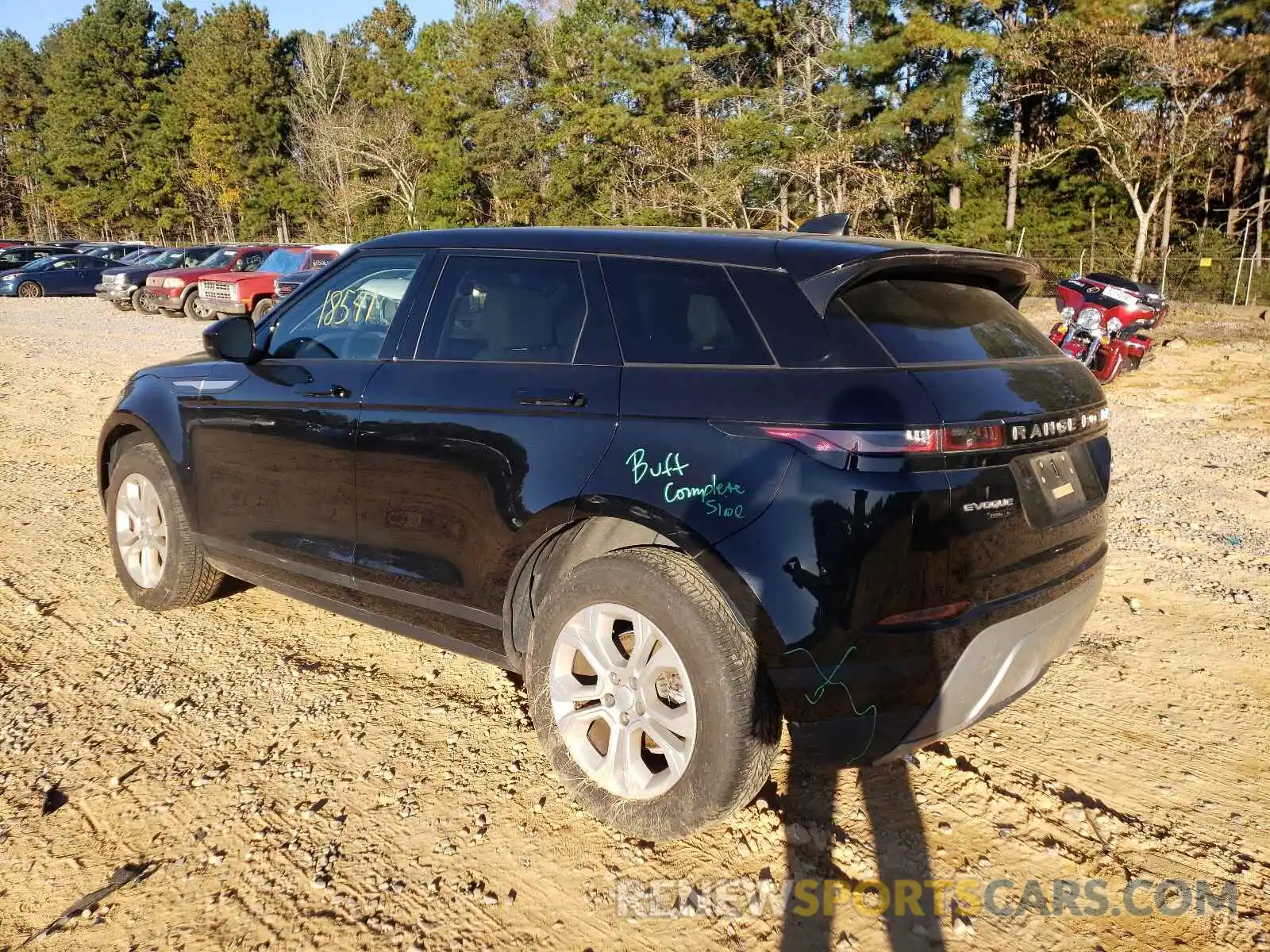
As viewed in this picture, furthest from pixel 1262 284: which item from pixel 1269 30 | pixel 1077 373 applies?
pixel 1077 373

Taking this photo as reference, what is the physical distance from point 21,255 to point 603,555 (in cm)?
3811

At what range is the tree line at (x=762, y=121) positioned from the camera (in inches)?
936

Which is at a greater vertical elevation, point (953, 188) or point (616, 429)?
point (953, 188)

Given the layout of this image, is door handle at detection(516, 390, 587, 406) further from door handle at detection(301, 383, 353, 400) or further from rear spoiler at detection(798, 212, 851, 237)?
rear spoiler at detection(798, 212, 851, 237)

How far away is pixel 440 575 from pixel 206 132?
61783 mm

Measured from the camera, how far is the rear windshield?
259cm

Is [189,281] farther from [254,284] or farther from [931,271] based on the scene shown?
[931,271]

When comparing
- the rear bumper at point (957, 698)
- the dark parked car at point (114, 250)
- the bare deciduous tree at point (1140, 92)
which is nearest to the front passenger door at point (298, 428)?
the rear bumper at point (957, 698)

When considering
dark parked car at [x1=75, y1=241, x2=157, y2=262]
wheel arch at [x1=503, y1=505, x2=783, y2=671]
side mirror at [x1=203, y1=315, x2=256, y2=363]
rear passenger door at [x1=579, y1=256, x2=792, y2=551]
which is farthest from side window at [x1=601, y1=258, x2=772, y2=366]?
dark parked car at [x1=75, y1=241, x2=157, y2=262]

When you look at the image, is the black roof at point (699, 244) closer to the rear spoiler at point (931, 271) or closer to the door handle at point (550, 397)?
the rear spoiler at point (931, 271)

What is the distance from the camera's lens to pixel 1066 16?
79.0 ft

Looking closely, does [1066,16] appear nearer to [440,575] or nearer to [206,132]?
[440,575]

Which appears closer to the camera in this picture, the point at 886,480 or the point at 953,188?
the point at 886,480

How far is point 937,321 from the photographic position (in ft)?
9.05
